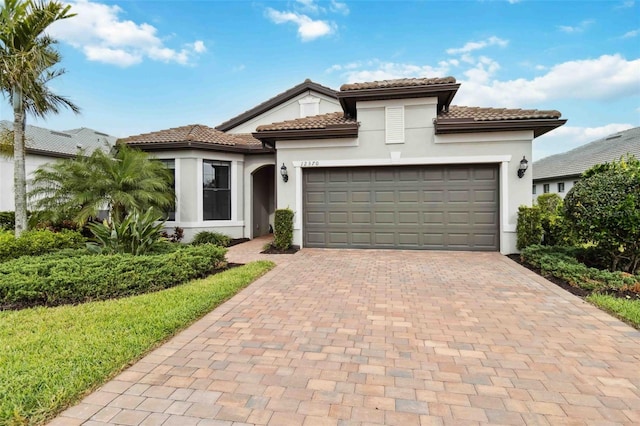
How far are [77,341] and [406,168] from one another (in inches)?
337

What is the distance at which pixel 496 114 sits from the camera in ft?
30.0

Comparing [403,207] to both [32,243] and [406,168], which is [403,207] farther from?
[32,243]

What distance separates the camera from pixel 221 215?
11922 mm

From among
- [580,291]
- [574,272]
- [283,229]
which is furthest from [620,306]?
[283,229]

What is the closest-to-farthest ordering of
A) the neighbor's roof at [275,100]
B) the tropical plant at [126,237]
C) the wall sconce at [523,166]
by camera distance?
the tropical plant at [126,237], the wall sconce at [523,166], the neighbor's roof at [275,100]

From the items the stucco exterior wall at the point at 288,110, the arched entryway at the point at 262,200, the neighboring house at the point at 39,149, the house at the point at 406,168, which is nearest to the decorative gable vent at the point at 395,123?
the house at the point at 406,168

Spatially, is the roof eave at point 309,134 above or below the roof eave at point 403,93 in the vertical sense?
below

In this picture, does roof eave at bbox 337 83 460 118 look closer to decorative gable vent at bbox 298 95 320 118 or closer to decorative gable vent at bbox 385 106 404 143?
decorative gable vent at bbox 385 106 404 143

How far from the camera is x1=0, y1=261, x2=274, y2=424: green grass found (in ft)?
8.01

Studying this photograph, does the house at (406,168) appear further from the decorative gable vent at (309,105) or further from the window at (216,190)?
the decorative gable vent at (309,105)

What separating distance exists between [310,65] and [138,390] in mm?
15910

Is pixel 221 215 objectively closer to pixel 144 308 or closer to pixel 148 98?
pixel 144 308

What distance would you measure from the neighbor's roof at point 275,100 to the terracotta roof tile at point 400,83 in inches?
232

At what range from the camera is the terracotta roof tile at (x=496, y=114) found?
8565mm
